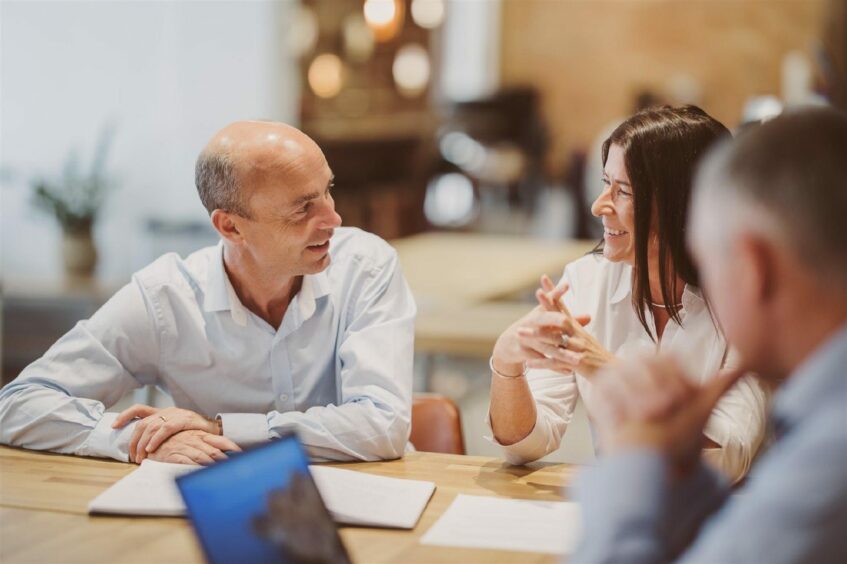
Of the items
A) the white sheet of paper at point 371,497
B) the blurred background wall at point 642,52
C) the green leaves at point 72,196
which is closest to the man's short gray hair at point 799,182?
the white sheet of paper at point 371,497

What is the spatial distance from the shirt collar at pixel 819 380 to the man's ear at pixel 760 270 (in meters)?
0.07

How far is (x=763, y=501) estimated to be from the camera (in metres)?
0.98

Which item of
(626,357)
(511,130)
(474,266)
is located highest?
(626,357)

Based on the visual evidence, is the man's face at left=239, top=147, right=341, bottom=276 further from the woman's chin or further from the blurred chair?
the woman's chin

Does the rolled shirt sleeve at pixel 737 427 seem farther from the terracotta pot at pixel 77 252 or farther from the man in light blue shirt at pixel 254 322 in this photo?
the terracotta pot at pixel 77 252

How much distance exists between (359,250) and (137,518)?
3.10 feet

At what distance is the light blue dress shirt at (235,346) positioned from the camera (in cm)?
223

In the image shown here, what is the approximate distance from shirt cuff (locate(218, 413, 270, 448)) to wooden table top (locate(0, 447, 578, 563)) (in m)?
0.20

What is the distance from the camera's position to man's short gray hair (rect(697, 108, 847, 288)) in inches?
40.2

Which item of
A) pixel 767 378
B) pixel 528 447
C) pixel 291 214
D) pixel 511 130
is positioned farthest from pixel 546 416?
pixel 511 130

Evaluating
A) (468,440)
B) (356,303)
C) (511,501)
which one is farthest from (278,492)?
(468,440)

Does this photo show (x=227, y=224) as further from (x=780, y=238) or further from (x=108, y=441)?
(x=780, y=238)

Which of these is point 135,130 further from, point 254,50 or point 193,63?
point 254,50

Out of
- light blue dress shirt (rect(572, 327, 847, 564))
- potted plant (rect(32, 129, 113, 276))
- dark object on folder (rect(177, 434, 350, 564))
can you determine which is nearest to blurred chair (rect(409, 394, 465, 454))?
dark object on folder (rect(177, 434, 350, 564))
